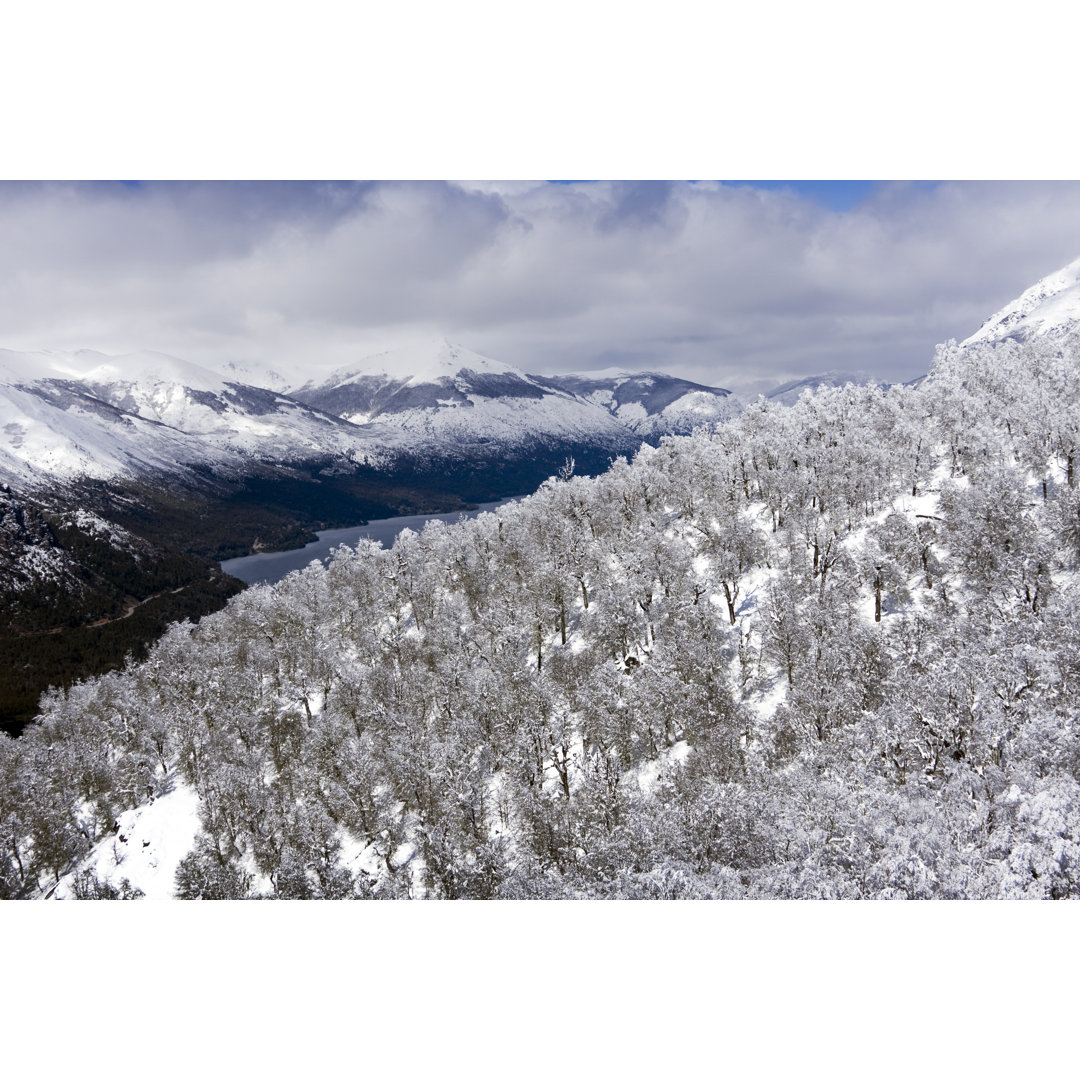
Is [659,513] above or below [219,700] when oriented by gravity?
above

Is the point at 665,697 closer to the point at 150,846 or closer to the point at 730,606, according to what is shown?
the point at 730,606

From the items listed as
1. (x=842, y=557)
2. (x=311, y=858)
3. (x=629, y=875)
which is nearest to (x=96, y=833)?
(x=311, y=858)

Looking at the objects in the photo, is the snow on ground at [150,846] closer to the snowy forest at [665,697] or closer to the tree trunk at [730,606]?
the snowy forest at [665,697]

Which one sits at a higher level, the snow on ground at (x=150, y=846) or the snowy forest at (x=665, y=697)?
the snowy forest at (x=665, y=697)

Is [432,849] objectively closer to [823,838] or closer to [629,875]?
[629,875]

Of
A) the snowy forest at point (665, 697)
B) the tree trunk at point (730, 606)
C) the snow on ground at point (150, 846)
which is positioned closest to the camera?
the snowy forest at point (665, 697)

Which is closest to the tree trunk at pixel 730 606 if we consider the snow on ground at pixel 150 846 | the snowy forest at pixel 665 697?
the snowy forest at pixel 665 697

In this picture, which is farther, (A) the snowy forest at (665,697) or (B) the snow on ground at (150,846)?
(B) the snow on ground at (150,846)

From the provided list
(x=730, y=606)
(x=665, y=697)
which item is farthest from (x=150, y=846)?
(x=730, y=606)

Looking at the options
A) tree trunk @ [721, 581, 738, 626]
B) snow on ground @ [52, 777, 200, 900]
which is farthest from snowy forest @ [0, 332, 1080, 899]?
snow on ground @ [52, 777, 200, 900]
